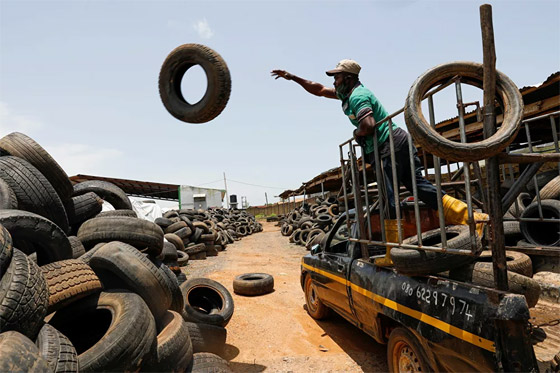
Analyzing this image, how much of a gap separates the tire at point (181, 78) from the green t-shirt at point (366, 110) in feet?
5.55

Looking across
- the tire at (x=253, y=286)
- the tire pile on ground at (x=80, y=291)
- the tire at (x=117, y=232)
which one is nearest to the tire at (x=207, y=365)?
the tire pile on ground at (x=80, y=291)

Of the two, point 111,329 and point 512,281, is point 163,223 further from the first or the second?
point 512,281

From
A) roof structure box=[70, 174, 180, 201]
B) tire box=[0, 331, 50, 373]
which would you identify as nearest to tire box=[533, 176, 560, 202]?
tire box=[0, 331, 50, 373]

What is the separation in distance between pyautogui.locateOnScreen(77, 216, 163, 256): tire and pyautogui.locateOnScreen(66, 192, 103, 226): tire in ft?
1.96

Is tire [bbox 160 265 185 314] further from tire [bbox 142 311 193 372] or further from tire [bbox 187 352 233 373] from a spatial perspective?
tire [bbox 187 352 233 373]

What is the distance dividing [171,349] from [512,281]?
3003 millimetres

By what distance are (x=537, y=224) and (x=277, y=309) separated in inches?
196

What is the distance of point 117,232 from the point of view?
438cm

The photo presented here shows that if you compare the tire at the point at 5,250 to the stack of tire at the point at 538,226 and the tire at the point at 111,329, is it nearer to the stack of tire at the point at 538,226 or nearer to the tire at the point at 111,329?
the tire at the point at 111,329

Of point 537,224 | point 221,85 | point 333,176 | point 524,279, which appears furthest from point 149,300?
point 333,176

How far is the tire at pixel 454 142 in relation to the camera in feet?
7.06

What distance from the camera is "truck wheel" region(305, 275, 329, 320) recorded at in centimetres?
536

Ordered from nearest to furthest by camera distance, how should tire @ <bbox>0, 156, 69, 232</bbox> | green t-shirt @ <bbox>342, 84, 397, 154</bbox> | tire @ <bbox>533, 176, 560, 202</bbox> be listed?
green t-shirt @ <bbox>342, 84, 397, 154</bbox>
tire @ <bbox>0, 156, 69, 232</bbox>
tire @ <bbox>533, 176, 560, 202</bbox>

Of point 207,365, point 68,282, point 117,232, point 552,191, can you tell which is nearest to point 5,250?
point 68,282
